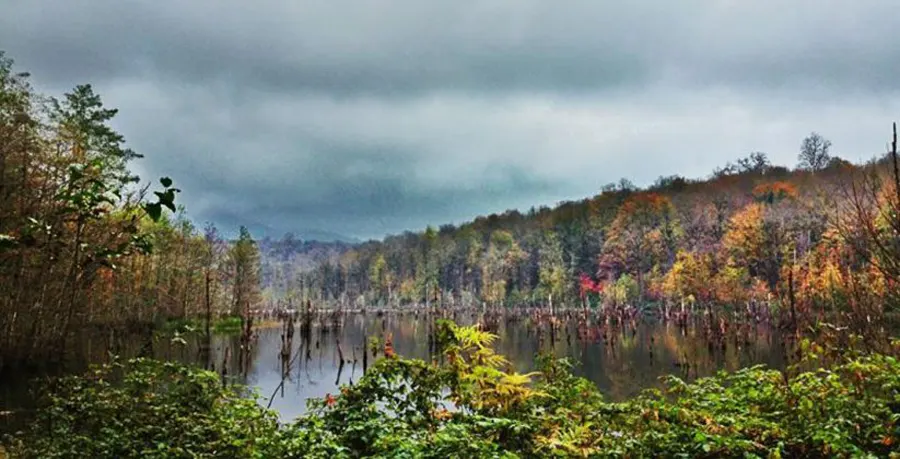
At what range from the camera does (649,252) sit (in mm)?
63062

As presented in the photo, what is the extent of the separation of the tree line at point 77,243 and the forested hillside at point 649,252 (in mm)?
15398

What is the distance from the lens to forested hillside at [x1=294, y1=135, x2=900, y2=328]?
→ 45.7 metres

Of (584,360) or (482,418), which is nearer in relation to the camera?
(482,418)

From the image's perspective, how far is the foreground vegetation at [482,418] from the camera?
354 centimetres

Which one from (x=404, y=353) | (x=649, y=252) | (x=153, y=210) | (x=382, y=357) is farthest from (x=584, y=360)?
(x=649, y=252)

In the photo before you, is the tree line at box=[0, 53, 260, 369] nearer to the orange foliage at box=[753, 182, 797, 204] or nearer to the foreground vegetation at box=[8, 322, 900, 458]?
the foreground vegetation at box=[8, 322, 900, 458]

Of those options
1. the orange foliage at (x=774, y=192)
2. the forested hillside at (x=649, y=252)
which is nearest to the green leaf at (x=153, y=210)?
the forested hillside at (x=649, y=252)

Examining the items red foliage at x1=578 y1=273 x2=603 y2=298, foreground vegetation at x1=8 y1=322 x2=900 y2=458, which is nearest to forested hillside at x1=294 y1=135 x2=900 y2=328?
red foliage at x1=578 y1=273 x2=603 y2=298

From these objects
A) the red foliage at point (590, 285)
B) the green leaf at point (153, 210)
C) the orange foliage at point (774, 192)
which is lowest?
the red foliage at point (590, 285)

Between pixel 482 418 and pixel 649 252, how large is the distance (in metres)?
63.0

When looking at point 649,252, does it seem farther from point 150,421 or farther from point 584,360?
point 150,421

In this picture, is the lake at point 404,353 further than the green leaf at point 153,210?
Yes

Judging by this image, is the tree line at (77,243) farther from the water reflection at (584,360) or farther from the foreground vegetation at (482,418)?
A: the water reflection at (584,360)

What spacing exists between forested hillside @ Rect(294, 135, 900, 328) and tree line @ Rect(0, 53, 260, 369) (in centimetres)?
1540
